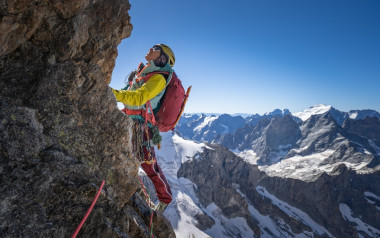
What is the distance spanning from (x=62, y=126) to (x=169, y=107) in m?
2.63

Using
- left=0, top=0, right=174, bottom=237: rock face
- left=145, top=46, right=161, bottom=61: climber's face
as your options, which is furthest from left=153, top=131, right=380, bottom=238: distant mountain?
left=145, top=46, right=161, bottom=61: climber's face

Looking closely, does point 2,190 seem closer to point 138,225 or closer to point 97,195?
point 97,195

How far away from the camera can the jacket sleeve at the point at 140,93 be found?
4621mm

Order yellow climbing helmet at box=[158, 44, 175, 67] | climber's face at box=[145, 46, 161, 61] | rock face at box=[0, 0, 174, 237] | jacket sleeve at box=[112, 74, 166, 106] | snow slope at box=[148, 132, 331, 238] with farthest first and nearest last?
snow slope at box=[148, 132, 331, 238] → yellow climbing helmet at box=[158, 44, 175, 67] → climber's face at box=[145, 46, 161, 61] → jacket sleeve at box=[112, 74, 166, 106] → rock face at box=[0, 0, 174, 237]

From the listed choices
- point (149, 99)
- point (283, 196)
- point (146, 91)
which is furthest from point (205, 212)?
point (146, 91)

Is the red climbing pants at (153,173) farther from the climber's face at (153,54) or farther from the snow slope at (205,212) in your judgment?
the snow slope at (205,212)

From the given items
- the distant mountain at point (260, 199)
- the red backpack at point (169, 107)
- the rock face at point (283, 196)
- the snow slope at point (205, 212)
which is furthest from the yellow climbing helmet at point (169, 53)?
the rock face at point (283, 196)

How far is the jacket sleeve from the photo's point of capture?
462 cm

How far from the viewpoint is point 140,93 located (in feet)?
15.3

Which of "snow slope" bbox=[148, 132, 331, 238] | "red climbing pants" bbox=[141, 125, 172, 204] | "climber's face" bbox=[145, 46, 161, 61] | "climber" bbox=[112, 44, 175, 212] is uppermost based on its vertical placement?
"climber's face" bbox=[145, 46, 161, 61]

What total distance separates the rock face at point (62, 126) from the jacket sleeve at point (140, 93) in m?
0.41

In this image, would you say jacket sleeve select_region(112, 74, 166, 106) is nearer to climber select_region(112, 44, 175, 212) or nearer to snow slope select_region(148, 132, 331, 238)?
climber select_region(112, 44, 175, 212)

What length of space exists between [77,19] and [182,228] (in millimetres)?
88400

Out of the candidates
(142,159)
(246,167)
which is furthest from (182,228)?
(142,159)
